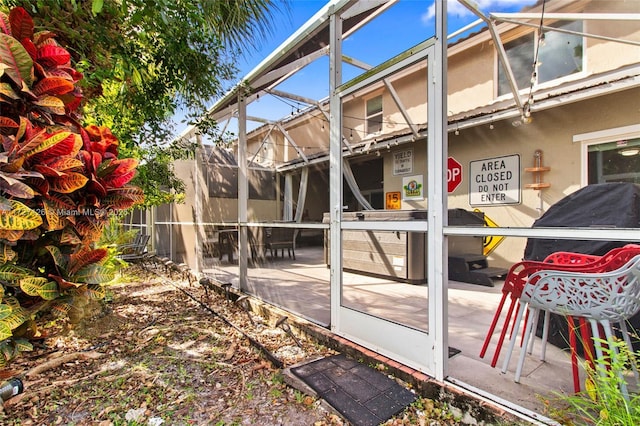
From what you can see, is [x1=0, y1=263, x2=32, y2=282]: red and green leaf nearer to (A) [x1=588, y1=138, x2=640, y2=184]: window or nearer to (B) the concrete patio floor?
(B) the concrete patio floor

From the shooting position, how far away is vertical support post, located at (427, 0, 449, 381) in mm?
2029

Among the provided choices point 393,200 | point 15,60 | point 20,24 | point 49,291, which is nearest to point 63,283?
point 49,291

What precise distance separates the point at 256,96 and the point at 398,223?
134 inches

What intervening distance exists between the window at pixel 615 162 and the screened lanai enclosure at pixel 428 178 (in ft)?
0.06

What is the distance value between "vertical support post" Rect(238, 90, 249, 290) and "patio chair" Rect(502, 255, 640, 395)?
138 inches

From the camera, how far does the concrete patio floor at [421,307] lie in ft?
6.50

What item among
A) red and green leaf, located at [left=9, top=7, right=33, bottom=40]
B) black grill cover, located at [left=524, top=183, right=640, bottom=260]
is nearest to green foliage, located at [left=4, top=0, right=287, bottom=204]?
red and green leaf, located at [left=9, top=7, right=33, bottom=40]

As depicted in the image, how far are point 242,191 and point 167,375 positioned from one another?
2.55 metres

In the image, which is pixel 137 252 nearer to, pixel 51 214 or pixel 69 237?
A: pixel 69 237

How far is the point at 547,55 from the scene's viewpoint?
508 centimetres

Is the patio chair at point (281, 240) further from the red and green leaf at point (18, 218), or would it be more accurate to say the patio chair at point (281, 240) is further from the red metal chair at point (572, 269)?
the red and green leaf at point (18, 218)

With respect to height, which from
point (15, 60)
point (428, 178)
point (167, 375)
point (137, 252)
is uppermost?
point (15, 60)

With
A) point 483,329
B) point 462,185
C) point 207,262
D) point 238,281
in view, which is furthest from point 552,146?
point 207,262

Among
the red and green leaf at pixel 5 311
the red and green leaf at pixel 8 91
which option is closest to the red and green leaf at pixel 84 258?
the red and green leaf at pixel 5 311
